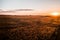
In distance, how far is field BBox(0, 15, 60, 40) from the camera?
147 centimetres

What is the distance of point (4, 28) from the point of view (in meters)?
1.47

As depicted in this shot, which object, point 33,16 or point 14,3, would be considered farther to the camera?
point 14,3

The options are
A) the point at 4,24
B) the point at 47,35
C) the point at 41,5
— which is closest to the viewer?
the point at 4,24

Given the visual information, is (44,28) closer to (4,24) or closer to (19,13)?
(19,13)

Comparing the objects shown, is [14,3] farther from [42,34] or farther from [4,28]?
[42,34]

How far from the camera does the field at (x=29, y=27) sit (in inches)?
58.0

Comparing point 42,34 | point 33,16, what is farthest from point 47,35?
point 33,16

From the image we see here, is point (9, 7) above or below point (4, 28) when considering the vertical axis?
above

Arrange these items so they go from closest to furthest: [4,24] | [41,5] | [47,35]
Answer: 1. [4,24]
2. [47,35]
3. [41,5]

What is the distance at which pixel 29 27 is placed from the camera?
1.53 meters

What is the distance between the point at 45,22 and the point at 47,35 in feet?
0.62

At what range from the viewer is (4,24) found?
147 cm

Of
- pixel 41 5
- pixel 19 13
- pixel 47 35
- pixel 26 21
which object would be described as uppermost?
pixel 41 5

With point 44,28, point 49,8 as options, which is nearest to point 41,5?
point 49,8
